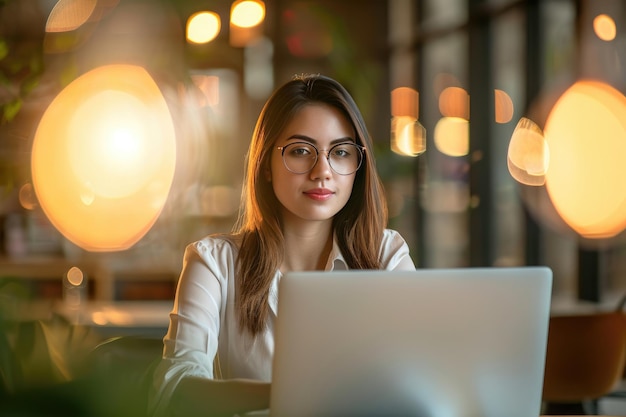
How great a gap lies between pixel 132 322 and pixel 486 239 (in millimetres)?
2512

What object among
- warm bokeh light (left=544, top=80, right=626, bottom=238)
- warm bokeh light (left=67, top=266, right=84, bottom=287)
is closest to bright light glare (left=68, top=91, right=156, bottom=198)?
warm bokeh light (left=67, top=266, right=84, bottom=287)

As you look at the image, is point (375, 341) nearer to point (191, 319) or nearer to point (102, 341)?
point (102, 341)

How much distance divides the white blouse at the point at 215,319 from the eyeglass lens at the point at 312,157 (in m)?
0.21

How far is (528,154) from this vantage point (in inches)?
186

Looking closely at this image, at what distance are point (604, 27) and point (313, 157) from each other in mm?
3079

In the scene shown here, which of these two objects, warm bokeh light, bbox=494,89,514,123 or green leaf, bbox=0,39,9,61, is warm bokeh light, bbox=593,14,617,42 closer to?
warm bokeh light, bbox=494,89,514,123

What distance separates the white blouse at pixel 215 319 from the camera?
63.2 inches

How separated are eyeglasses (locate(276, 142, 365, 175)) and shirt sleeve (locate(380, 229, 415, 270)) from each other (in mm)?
268

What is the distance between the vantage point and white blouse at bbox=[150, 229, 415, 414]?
1606mm

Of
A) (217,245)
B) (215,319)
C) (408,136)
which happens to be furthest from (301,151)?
(408,136)

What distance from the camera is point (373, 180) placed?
6.11ft

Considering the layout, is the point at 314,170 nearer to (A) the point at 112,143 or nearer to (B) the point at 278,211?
(B) the point at 278,211

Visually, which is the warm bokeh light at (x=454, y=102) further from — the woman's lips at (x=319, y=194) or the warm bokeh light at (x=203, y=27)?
the woman's lips at (x=319, y=194)

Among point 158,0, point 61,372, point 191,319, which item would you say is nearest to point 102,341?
point 61,372
